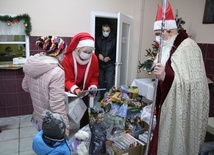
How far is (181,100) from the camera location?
55.7 inches

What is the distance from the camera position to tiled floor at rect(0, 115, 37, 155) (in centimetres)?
211

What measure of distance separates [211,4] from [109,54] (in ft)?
6.02

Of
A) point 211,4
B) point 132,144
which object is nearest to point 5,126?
point 132,144

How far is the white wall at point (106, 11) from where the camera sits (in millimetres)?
2686

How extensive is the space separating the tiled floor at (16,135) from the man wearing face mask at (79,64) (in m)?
0.95

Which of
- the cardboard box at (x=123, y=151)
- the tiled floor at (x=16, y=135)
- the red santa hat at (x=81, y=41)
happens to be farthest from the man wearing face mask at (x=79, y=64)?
the tiled floor at (x=16, y=135)

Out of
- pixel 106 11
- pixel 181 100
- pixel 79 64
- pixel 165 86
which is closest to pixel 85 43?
pixel 79 64

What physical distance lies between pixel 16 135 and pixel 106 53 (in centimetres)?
205

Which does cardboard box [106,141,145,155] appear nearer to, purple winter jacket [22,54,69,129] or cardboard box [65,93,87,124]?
cardboard box [65,93,87,124]

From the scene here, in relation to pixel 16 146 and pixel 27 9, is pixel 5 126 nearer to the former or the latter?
pixel 16 146

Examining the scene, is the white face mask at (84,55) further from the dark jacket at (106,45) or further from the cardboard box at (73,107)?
the dark jacket at (106,45)

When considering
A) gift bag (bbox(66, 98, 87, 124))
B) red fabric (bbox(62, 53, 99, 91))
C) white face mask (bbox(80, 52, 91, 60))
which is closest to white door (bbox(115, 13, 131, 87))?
red fabric (bbox(62, 53, 99, 91))

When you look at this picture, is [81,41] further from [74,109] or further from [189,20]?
[189,20]

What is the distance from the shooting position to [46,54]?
1.53 m
